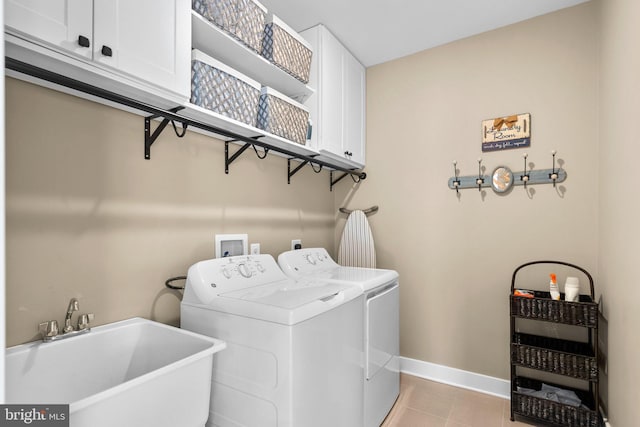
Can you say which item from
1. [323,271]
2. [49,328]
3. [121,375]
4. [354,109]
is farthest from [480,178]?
[49,328]

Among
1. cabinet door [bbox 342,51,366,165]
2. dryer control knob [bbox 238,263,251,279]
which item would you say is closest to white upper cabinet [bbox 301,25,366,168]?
cabinet door [bbox 342,51,366,165]

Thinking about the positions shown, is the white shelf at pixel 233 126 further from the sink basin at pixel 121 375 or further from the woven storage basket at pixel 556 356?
the woven storage basket at pixel 556 356

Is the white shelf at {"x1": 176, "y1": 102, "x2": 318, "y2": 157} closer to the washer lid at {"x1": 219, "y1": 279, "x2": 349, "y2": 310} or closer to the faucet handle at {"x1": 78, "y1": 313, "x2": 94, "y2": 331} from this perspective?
the washer lid at {"x1": 219, "y1": 279, "x2": 349, "y2": 310}

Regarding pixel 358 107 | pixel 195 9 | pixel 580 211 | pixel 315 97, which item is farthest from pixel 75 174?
pixel 580 211

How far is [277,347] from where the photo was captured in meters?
1.26

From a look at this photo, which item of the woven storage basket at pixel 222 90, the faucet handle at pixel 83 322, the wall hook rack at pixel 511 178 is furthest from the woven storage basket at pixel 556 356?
the faucet handle at pixel 83 322

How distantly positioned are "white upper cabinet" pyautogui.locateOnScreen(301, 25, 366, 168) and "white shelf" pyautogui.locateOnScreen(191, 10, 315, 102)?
14 cm

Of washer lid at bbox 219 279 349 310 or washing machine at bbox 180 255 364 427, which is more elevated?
washer lid at bbox 219 279 349 310

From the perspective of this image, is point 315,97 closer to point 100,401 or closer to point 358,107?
point 358,107

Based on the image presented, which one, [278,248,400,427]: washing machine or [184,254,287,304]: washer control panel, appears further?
[278,248,400,427]: washing machine

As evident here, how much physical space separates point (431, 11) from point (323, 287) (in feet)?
6.24

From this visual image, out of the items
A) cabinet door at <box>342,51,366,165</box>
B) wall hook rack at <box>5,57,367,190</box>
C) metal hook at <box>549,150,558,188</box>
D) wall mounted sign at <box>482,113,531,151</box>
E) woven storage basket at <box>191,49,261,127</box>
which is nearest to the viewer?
wall hook rack at <box>5,57,367,190</box>

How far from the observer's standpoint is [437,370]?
2.57 metres

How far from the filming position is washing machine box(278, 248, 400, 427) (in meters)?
1.79
